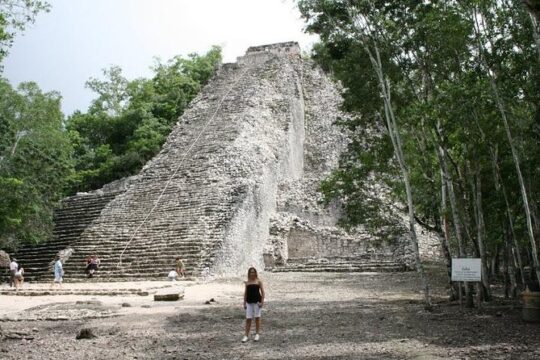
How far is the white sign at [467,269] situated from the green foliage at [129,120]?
21294mm

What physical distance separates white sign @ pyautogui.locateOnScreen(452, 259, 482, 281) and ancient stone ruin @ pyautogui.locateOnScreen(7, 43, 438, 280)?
4.06 m

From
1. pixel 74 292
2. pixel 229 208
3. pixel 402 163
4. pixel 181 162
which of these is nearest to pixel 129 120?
pixel 181 162

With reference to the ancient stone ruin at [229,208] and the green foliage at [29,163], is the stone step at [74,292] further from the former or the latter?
the green foliage at [29,163]

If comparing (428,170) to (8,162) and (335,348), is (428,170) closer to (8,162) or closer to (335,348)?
(335,348)

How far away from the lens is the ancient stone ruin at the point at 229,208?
56.1ft

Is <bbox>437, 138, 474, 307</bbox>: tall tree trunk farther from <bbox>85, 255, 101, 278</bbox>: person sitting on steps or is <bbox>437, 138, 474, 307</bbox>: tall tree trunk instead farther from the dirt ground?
<bbox>85, 255, 101, 278</bbox>: person sitting on steps

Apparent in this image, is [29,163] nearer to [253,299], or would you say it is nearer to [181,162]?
[181,162]

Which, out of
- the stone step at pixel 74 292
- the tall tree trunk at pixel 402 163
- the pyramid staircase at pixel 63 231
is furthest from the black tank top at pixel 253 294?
the pyramid staircase at pixel 63 231

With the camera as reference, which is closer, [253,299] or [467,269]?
[253,299]

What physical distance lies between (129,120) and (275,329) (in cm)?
2642

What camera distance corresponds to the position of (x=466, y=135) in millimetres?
9250

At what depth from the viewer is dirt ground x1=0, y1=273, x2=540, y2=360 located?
620cm

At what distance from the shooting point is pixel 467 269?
8883 millimetres

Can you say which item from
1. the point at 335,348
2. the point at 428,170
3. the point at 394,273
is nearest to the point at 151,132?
the point at 394,273
